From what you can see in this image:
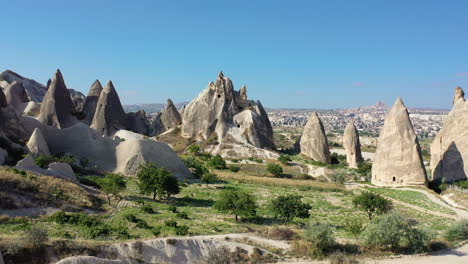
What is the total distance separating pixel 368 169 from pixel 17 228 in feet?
123

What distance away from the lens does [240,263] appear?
1427cm

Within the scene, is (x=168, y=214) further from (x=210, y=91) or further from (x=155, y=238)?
(x=210, y=91)

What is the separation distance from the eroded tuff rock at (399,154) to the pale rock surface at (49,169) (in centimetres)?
2502

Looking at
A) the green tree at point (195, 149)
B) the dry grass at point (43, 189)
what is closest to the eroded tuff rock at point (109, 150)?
the dry grass at point (43, 189)

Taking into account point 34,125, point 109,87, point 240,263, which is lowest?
point 240,263

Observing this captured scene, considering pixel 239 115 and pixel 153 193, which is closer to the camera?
pixel 153 193

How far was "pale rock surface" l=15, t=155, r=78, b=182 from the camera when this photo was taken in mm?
22261

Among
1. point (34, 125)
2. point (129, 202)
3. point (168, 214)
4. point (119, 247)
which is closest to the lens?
point (119, 247)

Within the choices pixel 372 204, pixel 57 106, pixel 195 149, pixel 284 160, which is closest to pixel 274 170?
pixel 284 160

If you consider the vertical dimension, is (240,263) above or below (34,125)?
below

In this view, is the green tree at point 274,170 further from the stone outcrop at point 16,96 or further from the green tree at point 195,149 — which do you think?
the stone outcrop at point 16,96

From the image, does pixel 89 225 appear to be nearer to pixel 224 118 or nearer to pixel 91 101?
pixel 224 118

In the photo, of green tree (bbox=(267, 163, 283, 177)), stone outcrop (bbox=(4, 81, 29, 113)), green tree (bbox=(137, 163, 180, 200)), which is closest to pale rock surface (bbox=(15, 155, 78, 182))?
green tree (bbox=(137, 163, 180, 200))

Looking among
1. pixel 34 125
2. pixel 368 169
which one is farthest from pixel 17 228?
pixel 368 169
